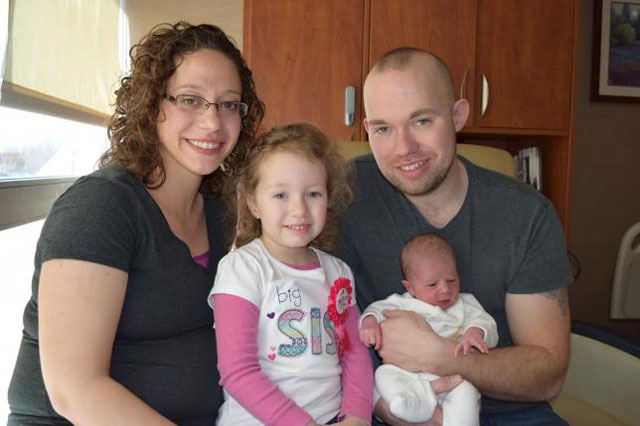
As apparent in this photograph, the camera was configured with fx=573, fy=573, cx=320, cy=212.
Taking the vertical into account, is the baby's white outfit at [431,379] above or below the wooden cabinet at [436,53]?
below

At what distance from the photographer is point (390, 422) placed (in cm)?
150

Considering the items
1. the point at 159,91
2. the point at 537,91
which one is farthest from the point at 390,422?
the point at 537,91

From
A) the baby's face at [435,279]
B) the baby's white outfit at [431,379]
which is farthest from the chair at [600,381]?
the baby's face at [435,279]

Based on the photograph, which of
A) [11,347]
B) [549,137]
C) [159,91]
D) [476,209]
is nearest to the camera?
[159,91]

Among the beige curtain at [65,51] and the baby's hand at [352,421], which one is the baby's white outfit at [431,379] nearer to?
the baby's hand at [352,421]

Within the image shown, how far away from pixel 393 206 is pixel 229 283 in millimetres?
644

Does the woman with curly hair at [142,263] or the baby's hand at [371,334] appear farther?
the baby's hand at [371,334]

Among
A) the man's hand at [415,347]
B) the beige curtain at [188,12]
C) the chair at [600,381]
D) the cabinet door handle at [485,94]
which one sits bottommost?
the chair at [600,381]

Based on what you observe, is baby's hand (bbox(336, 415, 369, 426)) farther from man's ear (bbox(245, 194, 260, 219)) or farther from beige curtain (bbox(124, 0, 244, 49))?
beige curtain (bbox(124, 0, 244, 49))

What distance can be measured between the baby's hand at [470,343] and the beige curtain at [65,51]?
1.44 m

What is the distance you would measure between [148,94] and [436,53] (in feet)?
5.91

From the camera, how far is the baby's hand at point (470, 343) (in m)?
1.46

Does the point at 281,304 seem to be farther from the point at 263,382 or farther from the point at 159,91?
the point at 159,91

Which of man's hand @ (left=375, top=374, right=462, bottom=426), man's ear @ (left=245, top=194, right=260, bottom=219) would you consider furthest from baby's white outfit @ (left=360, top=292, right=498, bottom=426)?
man's ear @ (left=245, top=194, right=260, bottom=219)
